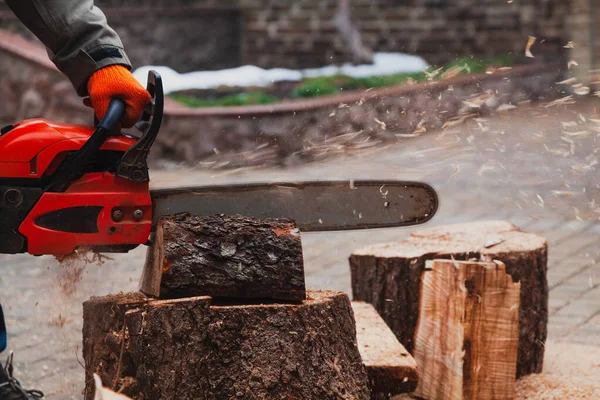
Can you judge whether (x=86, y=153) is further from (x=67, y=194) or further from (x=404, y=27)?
(x=404, y=27)

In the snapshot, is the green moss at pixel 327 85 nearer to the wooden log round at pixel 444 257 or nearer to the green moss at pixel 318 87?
the green moss at pixel 318 87

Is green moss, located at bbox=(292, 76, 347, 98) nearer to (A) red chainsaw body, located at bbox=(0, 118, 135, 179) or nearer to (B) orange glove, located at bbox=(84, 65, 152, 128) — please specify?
(B) orange glove, located at bbox=(84, 65, 152, 128)

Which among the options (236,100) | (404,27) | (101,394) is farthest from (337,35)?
(101,394)

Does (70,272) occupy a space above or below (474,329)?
above

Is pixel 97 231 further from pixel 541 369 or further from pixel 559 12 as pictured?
pixel 559 12

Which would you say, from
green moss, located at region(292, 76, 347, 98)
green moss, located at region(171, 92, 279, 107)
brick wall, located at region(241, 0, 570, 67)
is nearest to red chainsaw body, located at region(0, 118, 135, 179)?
green moss, located at region(171, 92, 279, 107)

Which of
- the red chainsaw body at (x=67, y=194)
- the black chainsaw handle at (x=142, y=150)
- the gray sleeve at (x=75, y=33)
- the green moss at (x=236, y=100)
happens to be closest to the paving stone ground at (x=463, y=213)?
the red chainsaw body at (x=67, y=194)

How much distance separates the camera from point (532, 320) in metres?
3.00

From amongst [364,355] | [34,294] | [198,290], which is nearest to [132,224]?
[198,290]

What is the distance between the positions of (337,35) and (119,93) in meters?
7.75

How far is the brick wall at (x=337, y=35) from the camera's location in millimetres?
9742

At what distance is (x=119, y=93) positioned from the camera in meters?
2.24

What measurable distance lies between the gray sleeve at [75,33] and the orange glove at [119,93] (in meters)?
0.04

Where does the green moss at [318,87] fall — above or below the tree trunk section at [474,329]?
above
